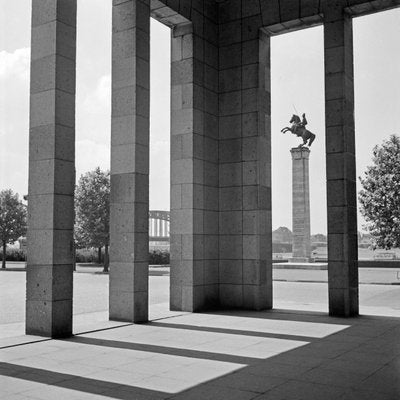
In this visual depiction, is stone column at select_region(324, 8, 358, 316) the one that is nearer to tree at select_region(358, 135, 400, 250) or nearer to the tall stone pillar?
the tall stone pillar

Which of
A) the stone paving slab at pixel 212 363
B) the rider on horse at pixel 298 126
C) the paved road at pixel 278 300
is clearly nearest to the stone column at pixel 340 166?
the paved road at pixel 278 300

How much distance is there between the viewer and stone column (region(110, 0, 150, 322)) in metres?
14.3

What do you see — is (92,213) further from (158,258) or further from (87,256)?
(87,256)

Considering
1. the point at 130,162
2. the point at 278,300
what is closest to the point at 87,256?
the point at 278,300

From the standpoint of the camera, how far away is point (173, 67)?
17.4 m

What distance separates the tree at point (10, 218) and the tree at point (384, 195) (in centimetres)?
3829

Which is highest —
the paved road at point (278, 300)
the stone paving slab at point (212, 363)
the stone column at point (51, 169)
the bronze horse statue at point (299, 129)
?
the bronze horse statue at point (299, 129)

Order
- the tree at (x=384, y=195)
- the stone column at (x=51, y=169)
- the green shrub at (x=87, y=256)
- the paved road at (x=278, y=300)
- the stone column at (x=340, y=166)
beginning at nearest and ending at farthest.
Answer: the stone column at (x=51, y=169) → the stone column at (x=340, y=166) → the paved road at (x=278, y=300) → the tree at (x=384, y=195) → the green shrub at (x=87, y=256)

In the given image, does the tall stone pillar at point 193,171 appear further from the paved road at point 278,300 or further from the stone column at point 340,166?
the stone column at point 340,166

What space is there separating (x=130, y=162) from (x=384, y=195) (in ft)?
73.0

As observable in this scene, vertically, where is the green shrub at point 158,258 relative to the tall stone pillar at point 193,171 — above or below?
below

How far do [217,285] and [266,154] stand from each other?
15.2 feet

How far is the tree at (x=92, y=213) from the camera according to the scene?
1911 inches

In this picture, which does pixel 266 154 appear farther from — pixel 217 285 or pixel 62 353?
pixel 62 353
